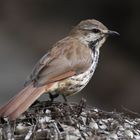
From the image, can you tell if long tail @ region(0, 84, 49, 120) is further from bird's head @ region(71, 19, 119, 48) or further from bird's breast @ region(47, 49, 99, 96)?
bird's head @ region(71, 19, 119, 48)

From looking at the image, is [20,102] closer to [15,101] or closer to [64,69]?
[15,101]

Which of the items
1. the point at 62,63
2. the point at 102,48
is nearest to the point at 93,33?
the point at 62,63

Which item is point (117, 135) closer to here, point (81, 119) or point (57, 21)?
point (81, 119)

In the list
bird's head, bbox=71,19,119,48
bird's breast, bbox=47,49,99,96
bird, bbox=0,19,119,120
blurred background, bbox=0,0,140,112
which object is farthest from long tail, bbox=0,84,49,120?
blurred background, bbox=0,0,140,112

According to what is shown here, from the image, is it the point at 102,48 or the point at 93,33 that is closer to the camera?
the point at 93,33

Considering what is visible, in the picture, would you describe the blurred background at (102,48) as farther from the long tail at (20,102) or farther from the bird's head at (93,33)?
the long tail at (20,102)

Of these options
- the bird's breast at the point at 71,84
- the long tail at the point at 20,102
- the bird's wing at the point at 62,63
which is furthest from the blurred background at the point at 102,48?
the long tail at the point at 20,102
